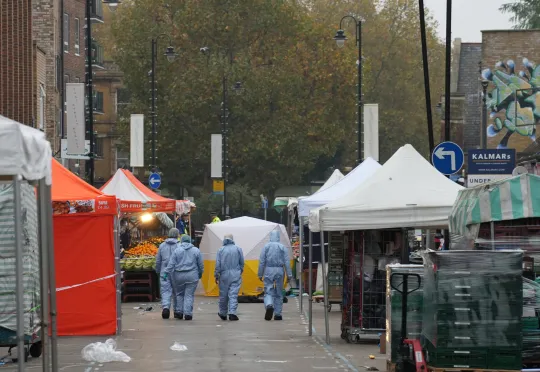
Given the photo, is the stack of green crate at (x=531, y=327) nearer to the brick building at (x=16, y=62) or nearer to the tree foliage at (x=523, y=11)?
the brick building at (x=16, y=62)

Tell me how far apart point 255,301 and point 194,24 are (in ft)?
135

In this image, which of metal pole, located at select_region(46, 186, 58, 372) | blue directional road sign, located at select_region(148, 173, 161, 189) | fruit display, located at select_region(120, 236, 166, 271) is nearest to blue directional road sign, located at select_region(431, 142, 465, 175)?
fruit display, located at select_region(120, 236, 166, 271)

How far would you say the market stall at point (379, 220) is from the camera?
21.1m

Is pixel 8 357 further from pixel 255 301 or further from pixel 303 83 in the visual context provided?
pixel 303 83

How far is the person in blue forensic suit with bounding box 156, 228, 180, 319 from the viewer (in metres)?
28.8

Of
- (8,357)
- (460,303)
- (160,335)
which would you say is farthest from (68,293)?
(460,303)

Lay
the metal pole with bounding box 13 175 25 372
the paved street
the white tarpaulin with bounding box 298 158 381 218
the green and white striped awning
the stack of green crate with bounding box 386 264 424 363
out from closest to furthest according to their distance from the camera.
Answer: the metal pole with bounding box 13 175 25 372
the stack of green crate with bounding box 386 264 424 363
the green and white striped awning
the paved street
the white tarpaulin with bounding box 298 158 381 218

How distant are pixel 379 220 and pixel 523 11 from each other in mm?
74384

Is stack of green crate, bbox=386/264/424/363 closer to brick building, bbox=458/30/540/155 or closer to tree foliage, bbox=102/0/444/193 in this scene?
brick building, bbox=458/30/540/155

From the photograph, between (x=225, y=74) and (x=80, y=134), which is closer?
(x=80, y=134)

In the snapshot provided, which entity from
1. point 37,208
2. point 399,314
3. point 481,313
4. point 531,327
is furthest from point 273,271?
point 37,208

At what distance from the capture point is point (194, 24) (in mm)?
75438

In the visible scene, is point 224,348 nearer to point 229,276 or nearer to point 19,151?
point 229,276

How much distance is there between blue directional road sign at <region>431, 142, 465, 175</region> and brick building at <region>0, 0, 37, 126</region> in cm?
1127
